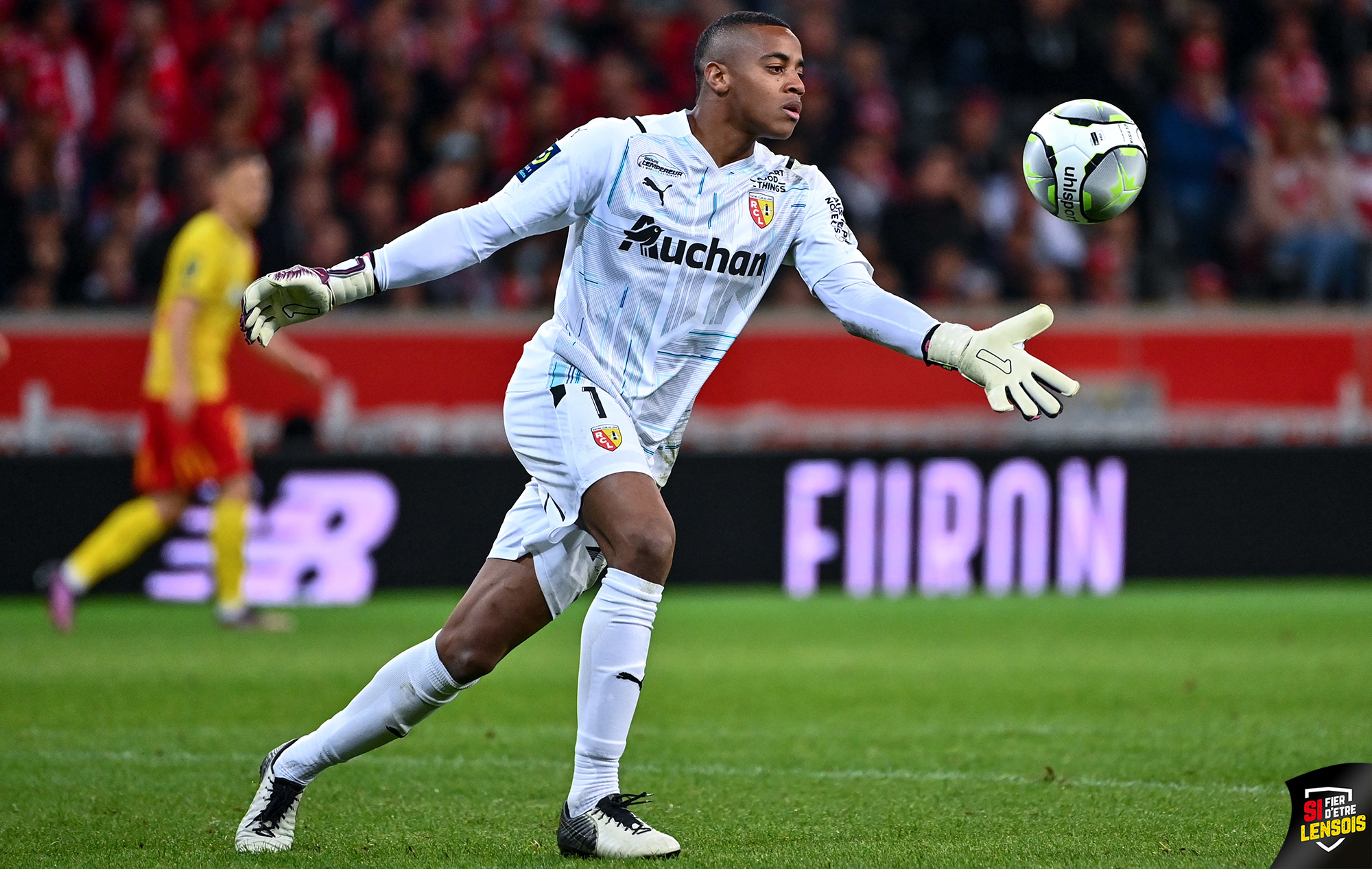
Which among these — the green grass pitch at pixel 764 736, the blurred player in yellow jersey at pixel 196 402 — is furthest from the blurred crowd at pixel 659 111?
the green grass pitch at pixel 764 736

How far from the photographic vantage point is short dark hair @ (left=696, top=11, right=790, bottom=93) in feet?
16.4

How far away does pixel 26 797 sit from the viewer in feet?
17.9

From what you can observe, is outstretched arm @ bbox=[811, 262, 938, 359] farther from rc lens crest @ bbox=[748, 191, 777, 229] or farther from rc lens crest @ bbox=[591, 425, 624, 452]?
rc lens crest @ bbox=[591, 425, 624, 452]

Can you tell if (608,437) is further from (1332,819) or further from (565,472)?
(1332,819)

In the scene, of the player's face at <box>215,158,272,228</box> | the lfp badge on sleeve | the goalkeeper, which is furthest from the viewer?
the player's face at <box>215,158,272,228</box>

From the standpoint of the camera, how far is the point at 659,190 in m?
4.87

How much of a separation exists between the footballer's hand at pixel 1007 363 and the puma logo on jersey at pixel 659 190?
0.81 m

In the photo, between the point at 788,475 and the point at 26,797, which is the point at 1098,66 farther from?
the point at 26,797

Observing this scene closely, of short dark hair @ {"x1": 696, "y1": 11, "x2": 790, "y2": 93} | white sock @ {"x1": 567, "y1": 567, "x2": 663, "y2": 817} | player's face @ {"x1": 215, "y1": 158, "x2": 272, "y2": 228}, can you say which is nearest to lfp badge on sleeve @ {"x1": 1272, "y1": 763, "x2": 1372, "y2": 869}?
white sock @ {"x1": 567, "y1": 567, "x2": 663, "y2": 817}

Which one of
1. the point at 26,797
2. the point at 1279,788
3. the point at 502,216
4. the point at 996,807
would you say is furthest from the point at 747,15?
the point at 26,797

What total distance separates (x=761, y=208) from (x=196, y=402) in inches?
221

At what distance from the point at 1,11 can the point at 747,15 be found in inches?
444

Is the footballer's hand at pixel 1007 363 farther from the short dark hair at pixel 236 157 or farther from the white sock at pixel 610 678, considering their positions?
the short dark hair at pixel 236 157

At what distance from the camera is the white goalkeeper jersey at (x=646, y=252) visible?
4.82 m
